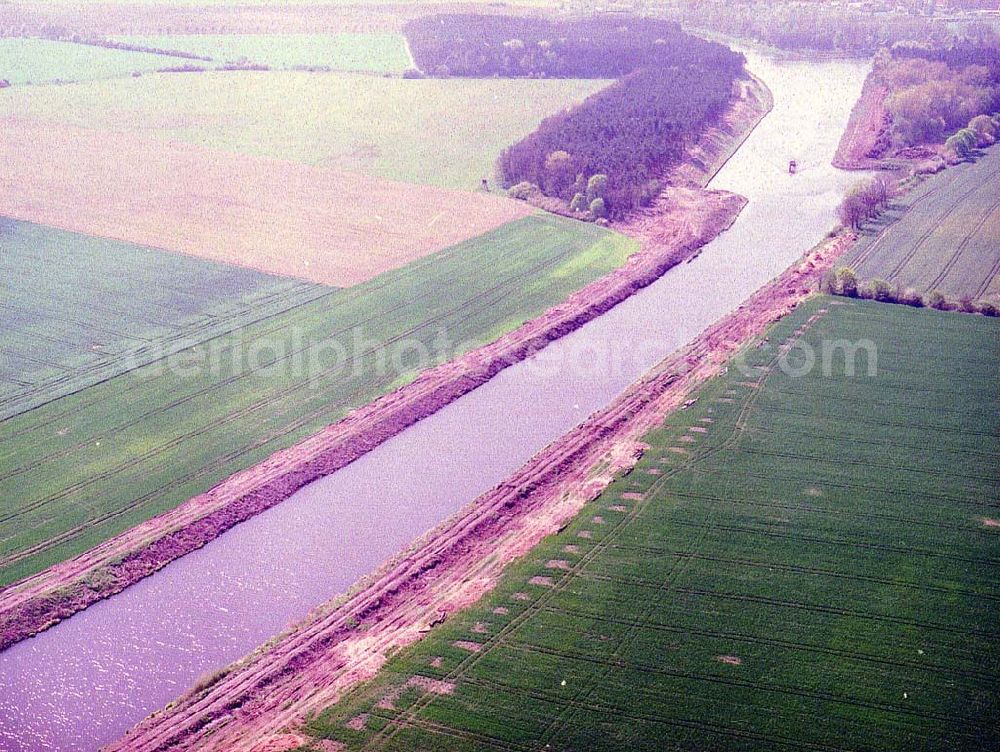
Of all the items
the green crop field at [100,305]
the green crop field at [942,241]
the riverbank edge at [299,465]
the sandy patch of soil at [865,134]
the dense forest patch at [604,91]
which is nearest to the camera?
the riverbank edge at [299,465]

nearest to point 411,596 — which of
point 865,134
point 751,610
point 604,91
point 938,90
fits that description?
point 751,610

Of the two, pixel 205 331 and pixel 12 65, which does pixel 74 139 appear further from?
pixel 205 331

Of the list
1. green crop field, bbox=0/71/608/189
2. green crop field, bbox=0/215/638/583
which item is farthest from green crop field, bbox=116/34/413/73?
green crop field, bbox=0/215/638/583

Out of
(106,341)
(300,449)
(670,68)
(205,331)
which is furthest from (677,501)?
(670,68)

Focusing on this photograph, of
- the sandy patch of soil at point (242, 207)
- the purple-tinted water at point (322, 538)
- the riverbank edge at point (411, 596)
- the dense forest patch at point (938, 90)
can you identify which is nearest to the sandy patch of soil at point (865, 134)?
the dense forest patch at point (938, 90)

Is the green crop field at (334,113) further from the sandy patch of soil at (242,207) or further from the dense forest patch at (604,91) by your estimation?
the dense forest patch at (604,91)

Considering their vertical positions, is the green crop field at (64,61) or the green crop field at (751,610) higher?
the green crop field at (64,61)

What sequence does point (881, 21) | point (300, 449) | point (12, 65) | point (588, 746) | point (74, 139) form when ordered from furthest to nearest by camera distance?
point (881, 21)
point (12, 65)
point (74, 139)
point (300, 449)
point (588, 746)
